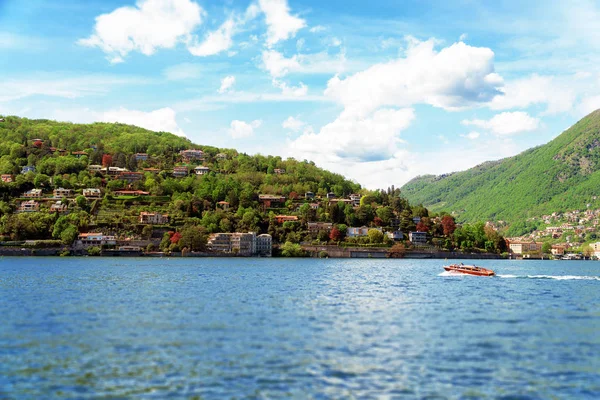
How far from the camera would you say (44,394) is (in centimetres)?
2100

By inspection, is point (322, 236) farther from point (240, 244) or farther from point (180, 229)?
point (180, 229)

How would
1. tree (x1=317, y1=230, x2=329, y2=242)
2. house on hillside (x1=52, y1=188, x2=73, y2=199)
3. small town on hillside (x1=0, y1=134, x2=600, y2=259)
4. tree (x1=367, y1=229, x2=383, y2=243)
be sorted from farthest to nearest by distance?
house on hillside (x1=52, y1=188, x2=73, y2=199), tree (x1=367, y1=229, x2=383, y2=243), tree (x1=317, y1=230, x2=329, y2=242), small town on hillside (x1=0, y1=134, x2=600, y2=259)

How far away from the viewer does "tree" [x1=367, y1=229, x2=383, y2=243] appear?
184 metres

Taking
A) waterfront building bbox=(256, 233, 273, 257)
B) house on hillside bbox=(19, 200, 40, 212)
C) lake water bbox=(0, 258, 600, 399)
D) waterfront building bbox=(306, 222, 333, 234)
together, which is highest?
house on hillside bbox=(19, 200, 40, 212)

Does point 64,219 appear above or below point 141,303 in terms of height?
above

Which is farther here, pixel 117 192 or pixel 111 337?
pixel 117 192

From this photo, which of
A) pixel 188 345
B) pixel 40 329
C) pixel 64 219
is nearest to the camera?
pixel 188 345

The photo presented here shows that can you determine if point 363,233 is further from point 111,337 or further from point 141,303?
point 111,337

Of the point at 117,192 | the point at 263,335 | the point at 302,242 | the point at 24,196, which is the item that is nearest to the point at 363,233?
the point at 302,242

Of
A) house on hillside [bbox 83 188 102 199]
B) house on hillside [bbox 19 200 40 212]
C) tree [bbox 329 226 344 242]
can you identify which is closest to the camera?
house on hillside [bbox 19 200 40 212]

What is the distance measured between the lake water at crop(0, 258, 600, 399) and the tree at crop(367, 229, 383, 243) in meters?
132

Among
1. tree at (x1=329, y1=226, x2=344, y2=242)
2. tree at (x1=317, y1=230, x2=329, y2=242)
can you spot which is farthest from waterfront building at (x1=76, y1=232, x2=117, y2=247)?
tree at (x1=329, y1=226, x2=344, y2=242)

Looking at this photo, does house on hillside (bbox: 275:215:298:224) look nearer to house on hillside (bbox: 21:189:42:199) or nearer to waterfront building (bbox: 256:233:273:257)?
waterfront building (bbox: 256:233:273:257)

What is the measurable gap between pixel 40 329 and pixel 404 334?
18.2 meters
